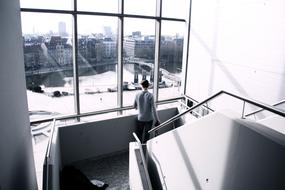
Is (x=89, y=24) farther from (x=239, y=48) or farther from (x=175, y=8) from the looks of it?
(x=239, y=48)

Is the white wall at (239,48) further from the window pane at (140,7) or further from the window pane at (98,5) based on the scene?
the window pane at (98,5)

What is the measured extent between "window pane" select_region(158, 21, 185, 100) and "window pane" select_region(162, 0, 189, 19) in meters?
0.17

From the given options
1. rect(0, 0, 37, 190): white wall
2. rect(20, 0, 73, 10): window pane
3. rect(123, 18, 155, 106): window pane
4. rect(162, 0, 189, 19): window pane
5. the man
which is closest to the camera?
rect(0, 0, 37, 190): white wall

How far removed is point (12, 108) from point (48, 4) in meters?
2.61

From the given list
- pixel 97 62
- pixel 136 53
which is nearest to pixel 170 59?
pixel 136 53

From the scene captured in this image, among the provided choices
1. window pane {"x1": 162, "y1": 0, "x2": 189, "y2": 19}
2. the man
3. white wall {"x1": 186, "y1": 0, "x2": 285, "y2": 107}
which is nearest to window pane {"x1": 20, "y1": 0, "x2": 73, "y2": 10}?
the man

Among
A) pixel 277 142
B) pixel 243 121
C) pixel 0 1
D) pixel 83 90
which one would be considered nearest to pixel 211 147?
pixel 243 121

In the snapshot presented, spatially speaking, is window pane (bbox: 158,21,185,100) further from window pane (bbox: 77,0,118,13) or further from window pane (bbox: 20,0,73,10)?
window pane (bbox: 20,0,73,10)

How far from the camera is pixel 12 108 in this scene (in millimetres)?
2018

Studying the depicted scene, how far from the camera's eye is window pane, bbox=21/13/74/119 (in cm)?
404

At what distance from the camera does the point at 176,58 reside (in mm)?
5879

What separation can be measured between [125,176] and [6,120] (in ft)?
9.83

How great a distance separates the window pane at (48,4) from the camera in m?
3.83

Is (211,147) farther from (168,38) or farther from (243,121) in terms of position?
(168,38)
